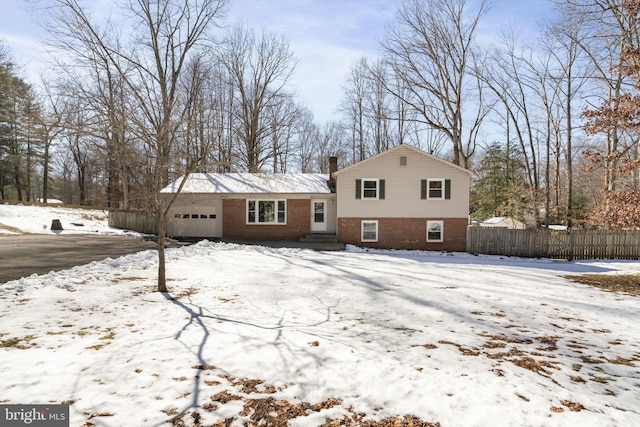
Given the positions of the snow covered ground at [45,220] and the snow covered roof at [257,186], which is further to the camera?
the snow covered ground at [45,220]

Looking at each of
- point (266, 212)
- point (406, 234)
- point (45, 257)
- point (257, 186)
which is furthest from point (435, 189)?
point (45, 257)

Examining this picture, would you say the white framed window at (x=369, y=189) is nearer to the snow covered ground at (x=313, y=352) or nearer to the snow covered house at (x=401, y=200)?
the snow covered house at (x=401, y=200)

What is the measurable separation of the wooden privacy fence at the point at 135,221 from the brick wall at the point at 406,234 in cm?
1276

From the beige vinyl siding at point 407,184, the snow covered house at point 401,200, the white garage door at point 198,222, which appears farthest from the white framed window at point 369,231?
the white garage door at point 198,222

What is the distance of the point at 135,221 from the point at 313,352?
22469 mm

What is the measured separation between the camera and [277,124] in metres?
30.5

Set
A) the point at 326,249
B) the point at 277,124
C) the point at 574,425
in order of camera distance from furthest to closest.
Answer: the point at 277,124
the point at 326,249
the point at 574,425

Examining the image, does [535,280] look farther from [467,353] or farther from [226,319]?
[226,319]

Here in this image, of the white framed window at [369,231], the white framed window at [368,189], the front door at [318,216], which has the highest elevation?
the white framed window at [368,189]

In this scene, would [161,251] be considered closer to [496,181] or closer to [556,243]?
[556,243]

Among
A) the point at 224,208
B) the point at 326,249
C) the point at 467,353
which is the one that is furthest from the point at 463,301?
the point at 224,208

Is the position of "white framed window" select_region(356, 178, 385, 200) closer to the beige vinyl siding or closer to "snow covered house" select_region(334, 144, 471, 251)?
"snow covered house" select_region(334, 144, 471, 251)

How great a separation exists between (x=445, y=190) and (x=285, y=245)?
949 centimetres

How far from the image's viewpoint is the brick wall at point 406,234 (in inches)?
737
